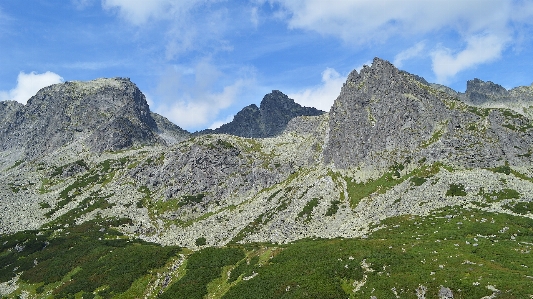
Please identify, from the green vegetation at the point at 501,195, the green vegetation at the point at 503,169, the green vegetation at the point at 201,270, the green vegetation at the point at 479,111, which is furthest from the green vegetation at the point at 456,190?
the green vegetation at the point at 201,270

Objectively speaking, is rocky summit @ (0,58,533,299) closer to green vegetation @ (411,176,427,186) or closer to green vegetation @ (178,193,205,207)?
green vegetation @ (411,176,427,186)

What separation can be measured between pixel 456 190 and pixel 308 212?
1523 inches

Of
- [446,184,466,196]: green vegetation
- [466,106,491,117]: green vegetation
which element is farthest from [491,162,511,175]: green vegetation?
[466,106,491,117]: green vegetation

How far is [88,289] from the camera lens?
6550 cm

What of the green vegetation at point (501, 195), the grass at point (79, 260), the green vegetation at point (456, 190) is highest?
the green vegetation at point (456, 190)

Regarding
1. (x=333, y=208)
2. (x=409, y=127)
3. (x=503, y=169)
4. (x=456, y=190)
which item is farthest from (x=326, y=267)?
(x=409, y=127)

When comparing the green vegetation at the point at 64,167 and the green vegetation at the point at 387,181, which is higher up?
the green vegetation at the point at 64,167

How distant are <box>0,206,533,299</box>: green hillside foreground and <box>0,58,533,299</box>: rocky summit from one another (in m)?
0.29

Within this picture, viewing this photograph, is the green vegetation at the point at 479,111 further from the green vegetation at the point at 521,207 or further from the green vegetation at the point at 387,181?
the green vegetation at the point at 521,207

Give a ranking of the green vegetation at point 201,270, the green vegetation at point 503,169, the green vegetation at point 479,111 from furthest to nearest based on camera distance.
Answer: the green vegetation at point 479,111, the green vegetation at point 503,169, the green vegetation at point 201,270

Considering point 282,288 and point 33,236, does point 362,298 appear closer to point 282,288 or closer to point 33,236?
point 282,288

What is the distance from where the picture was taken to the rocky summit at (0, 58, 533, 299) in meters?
51.3

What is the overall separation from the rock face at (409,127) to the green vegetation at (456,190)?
49.6 feet

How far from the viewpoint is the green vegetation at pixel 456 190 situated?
3386 inches
